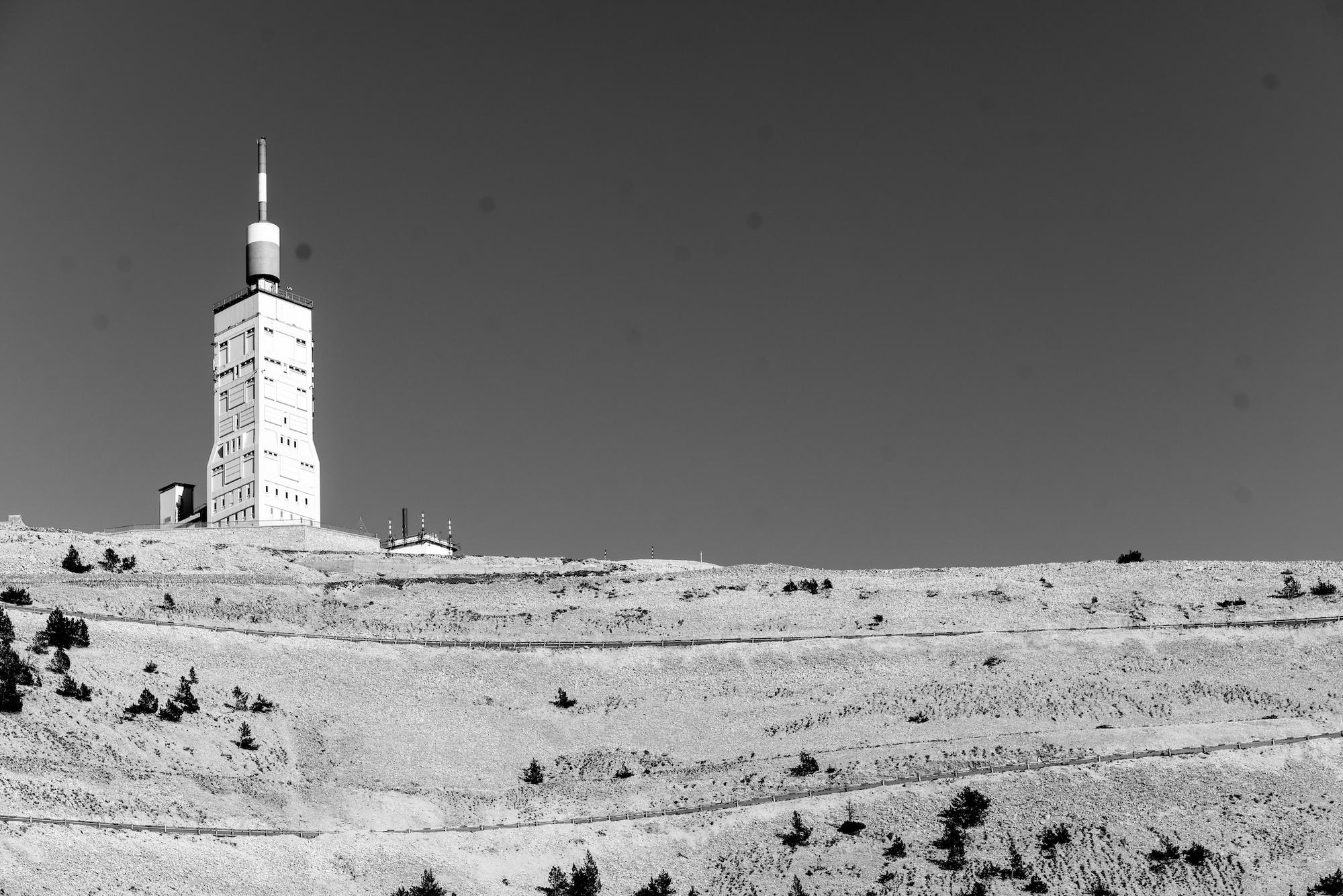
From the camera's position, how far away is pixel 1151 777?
73.6 meters

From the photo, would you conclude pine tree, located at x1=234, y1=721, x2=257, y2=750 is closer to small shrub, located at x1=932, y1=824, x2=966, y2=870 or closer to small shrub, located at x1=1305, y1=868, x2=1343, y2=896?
small shrub, located at x1=932, y1=824, x2=966, y2=870

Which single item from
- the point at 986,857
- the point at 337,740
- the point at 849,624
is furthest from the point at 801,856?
the point at 849,624

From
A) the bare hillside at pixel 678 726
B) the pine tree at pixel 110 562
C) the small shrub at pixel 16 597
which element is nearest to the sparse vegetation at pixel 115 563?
the pine tree at pixel 110 562

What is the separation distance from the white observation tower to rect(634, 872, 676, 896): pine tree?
7390 cm

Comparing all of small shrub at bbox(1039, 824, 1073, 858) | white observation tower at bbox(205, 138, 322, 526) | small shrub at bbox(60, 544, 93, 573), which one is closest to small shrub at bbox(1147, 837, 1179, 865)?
small shrub at bbox(1039, 824, 1073, 858)

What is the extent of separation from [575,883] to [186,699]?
21.5m

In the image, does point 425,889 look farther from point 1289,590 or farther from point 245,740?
point 1289,590

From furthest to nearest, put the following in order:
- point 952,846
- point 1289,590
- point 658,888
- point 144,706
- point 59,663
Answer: point 1289,590 < point 59,663 < point 144,706 < point 952,846 < point 658,888

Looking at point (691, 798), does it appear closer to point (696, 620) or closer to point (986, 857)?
point (986, 857)

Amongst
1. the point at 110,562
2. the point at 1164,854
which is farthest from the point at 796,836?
the point at 110,562

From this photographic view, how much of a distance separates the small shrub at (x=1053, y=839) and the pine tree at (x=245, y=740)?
2951 cm

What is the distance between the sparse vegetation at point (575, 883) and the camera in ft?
214

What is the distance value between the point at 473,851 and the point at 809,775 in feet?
45.7

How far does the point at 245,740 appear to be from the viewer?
7894 centimetres
